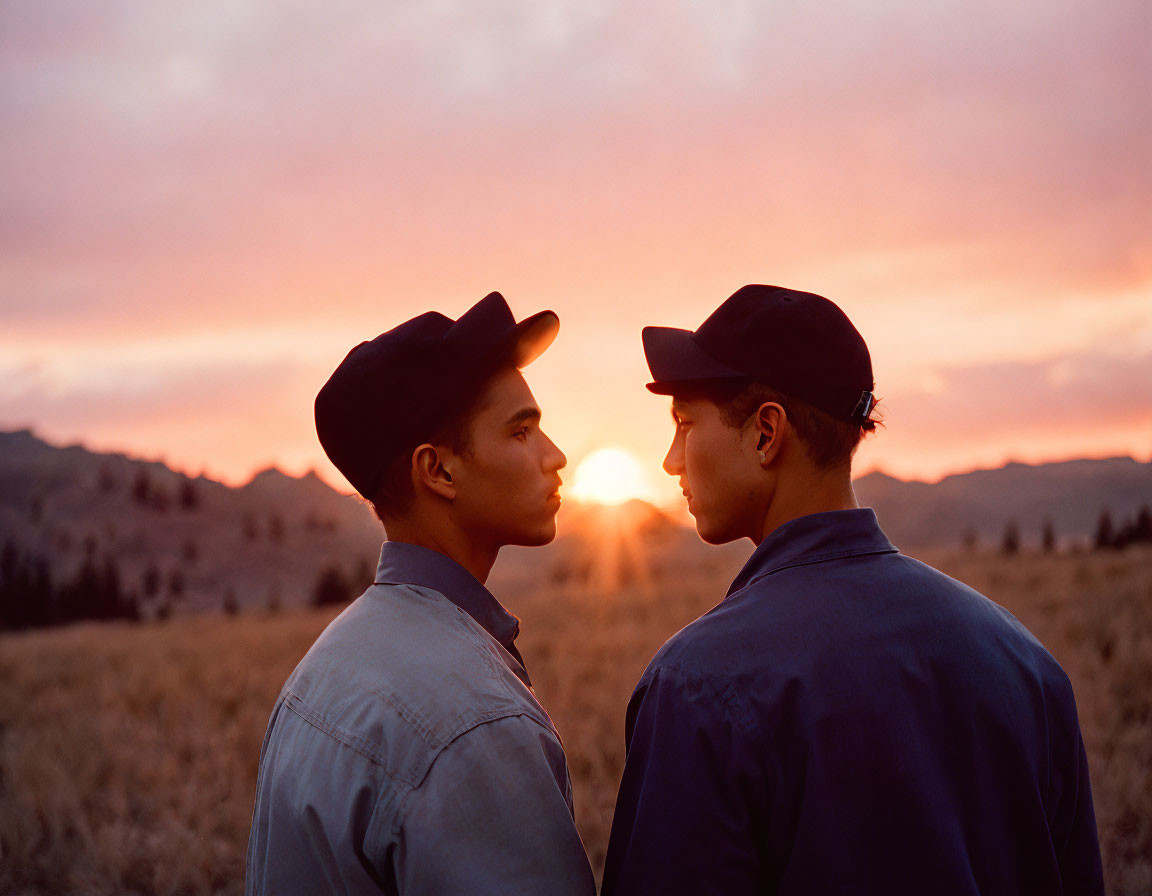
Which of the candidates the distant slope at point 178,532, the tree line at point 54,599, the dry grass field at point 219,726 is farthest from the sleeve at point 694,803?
the tree line at point 54,599

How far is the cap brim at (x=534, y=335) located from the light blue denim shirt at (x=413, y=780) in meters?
0.76

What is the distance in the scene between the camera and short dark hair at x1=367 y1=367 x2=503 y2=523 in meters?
2.37

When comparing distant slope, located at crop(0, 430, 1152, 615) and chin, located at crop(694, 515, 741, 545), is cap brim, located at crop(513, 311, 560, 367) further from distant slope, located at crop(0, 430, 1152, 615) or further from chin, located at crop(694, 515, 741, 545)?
distant slope, located at crop(0, 430, 1152, 615)

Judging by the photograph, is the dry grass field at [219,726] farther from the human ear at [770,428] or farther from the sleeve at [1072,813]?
A: the human ear at [770,428]

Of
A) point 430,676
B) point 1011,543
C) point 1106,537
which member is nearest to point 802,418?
point 430,676

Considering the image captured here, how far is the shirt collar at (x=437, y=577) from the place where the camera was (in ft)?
7.50

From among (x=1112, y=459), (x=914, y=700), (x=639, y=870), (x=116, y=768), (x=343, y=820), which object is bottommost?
(x=116, y=768)

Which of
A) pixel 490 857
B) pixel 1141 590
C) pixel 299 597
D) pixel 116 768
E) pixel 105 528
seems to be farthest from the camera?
pixel 105 528

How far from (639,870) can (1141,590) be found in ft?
55.1

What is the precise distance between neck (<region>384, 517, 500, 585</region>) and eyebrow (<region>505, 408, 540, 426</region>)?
31 cm

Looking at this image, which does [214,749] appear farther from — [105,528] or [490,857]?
[105,528]

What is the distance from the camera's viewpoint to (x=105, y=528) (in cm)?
4375

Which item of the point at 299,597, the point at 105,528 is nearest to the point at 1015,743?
the point at 299,597

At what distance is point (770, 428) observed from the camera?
88.0 inches
